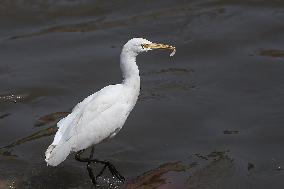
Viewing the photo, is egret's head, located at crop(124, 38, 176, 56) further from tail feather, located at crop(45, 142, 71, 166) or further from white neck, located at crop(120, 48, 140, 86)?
tail feather, located at crop(45, 142, 71, 166)

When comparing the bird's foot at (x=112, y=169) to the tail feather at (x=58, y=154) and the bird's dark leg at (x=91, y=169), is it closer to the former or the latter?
the bird's dark leg at (x=91, y=169)

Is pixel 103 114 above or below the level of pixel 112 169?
above

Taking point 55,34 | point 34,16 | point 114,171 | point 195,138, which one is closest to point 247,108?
point 195,138

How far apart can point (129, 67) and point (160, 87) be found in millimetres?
2869

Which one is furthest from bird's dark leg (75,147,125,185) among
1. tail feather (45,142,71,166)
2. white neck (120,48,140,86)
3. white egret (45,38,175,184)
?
white neck (120,48,140,86)

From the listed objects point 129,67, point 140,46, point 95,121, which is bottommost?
point 95,121

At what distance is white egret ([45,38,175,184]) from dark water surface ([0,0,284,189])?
26.8 inches

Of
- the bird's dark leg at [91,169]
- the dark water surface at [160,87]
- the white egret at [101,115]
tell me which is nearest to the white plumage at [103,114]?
the white egret at [101,115]

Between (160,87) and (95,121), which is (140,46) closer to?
(95,121)

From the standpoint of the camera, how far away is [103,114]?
8.47m

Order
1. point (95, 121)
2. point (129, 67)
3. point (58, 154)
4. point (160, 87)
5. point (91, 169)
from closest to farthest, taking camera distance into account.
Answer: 1. point (58, 154)
2. point (95, 121)
3. point (129, 67)
4. point (91, 169)
5. point (160, 87)

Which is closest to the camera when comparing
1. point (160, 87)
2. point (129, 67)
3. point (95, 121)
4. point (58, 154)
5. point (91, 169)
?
point (58, 154)

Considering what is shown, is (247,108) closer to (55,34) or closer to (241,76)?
(241,76)

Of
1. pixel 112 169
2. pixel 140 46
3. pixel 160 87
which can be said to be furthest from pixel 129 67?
pixel 160 87
